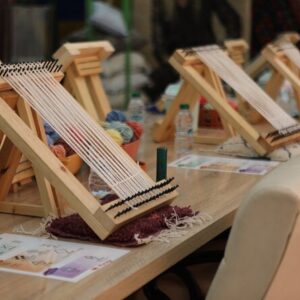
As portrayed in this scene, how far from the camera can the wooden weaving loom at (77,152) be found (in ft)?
5.22

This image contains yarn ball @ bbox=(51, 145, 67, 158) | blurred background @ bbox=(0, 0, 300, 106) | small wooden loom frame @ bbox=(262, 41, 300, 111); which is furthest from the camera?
blurred background @ bbox=(0, 0, 300, 106)

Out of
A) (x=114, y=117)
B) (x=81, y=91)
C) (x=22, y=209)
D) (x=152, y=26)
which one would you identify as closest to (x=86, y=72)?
(x=81, y=91)

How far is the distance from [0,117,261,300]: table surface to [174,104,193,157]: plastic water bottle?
0.39 m

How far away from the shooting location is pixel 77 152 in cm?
169

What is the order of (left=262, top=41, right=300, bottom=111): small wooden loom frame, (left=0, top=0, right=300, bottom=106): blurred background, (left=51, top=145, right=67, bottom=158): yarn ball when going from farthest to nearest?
(left=0, top=0, right=300, bottom=106): blurred background, (left=262, top=41, right=300, bottom=111): small wooden loom frame, (left=51, top=145, right=67, bottom=158): yarn ball

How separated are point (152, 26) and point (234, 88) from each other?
2.33 metres

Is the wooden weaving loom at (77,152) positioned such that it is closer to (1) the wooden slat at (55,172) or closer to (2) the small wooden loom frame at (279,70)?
(1) the wooden slat at (55,172)

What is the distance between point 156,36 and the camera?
15.7ft

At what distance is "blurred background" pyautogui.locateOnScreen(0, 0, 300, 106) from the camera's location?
14.6ft

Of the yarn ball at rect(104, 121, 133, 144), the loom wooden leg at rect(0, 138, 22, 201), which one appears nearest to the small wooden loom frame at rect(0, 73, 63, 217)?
the loom wooden leg at rect(0, 138, 22, 201)

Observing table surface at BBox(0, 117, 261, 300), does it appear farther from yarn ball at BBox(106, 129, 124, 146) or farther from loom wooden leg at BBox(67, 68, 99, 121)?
loom wooden leg at BBox(67, 68, 99, 121)

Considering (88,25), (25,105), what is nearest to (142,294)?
(25,105)

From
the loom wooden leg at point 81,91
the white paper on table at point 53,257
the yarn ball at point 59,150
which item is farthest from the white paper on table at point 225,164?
the white paper on table at point 53,257

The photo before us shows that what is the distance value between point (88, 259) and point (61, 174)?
0.75 feet
